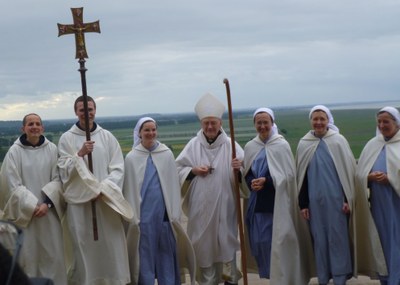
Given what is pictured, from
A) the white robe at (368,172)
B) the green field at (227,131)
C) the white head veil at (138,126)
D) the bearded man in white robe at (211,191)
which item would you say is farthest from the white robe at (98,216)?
the white robe at (368,172)

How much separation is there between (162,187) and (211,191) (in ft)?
1.96

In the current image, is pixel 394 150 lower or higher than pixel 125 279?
higher

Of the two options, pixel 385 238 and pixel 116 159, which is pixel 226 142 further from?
pixel 385 238

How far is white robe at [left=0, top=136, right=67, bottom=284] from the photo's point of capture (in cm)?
863

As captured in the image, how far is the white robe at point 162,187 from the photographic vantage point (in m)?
8.95

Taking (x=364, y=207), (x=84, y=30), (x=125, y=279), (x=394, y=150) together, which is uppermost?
(x=84, y=30)

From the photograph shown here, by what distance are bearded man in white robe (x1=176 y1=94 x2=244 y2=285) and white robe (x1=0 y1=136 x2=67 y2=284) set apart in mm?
1516

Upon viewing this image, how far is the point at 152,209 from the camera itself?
29.5ft

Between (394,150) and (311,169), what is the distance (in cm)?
94

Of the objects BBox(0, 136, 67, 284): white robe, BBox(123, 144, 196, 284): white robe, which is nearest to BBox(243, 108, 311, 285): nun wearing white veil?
BBox(123, 144, 196, 284): white robe

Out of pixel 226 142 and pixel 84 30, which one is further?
pixel 226 142

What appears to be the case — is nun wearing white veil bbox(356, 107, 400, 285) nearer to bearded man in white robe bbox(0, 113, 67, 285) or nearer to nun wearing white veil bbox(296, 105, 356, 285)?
nun wearing white veil bbox(296, 105, 356, 285)

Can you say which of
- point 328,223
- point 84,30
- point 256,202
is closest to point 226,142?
point 256,202

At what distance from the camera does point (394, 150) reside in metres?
8.73
